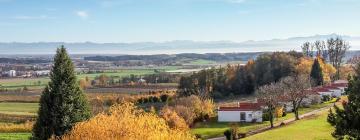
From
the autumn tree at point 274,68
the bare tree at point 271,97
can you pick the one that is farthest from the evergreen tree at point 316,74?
the bare tree at point 271,97

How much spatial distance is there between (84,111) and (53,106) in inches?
91.7

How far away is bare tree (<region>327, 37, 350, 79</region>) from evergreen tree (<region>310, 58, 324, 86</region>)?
75.0 feet

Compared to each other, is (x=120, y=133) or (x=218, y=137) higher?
(x=120, y=133)

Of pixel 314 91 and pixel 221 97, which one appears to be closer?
pixel 314 91

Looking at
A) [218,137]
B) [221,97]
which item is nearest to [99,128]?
[218,137]

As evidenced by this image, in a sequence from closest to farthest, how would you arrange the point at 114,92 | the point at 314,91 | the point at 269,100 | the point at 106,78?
the point at 269,100 < the point at 314,91 < the point at 114,92 < the point at 106,78

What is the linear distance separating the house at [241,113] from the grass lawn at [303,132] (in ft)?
27.8

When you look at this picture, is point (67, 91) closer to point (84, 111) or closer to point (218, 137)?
point (84, 111)

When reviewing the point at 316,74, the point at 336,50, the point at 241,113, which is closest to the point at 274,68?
the point at 316,74

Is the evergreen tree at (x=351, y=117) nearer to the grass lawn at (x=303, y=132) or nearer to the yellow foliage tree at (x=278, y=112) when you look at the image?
the grass lawn at (x=303, y=132)

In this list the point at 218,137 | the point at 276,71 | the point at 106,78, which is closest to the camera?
the point at 218,137

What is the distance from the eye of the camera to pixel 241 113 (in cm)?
6888

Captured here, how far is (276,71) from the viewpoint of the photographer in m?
105

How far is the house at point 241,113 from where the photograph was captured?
6812cm
